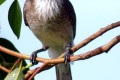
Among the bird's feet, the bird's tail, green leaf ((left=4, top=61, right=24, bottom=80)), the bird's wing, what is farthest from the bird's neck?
green leaf ((left=4, top=61, right=24, bottom=80))

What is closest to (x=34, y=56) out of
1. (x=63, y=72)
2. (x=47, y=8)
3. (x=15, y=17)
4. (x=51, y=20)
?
(x=51, y=20)

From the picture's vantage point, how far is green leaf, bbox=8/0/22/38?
4.74 feet

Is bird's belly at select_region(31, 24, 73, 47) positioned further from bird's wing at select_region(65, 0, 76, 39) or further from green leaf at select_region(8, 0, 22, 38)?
green leaf at select_region(8, 0, 22, 38)

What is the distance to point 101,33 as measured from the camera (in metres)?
0.86

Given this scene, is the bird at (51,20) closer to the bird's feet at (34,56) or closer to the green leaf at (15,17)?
the bird's feet at (34,56)

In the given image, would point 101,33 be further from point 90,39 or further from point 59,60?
point 59,60

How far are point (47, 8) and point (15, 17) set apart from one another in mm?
1102

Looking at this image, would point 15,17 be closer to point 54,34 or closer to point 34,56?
point 34,56

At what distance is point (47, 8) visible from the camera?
2.54m

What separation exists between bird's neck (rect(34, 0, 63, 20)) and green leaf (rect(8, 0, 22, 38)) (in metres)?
0.99

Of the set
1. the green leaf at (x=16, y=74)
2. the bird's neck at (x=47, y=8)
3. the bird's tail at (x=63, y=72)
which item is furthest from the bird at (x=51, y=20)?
the green leaf at (x=16, y=74)

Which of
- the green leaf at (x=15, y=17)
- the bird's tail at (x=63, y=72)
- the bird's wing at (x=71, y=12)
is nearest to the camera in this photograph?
the green leaf at (x=15, y=17)

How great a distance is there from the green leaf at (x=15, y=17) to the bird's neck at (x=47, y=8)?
987mm

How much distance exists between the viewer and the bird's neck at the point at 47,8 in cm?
249
